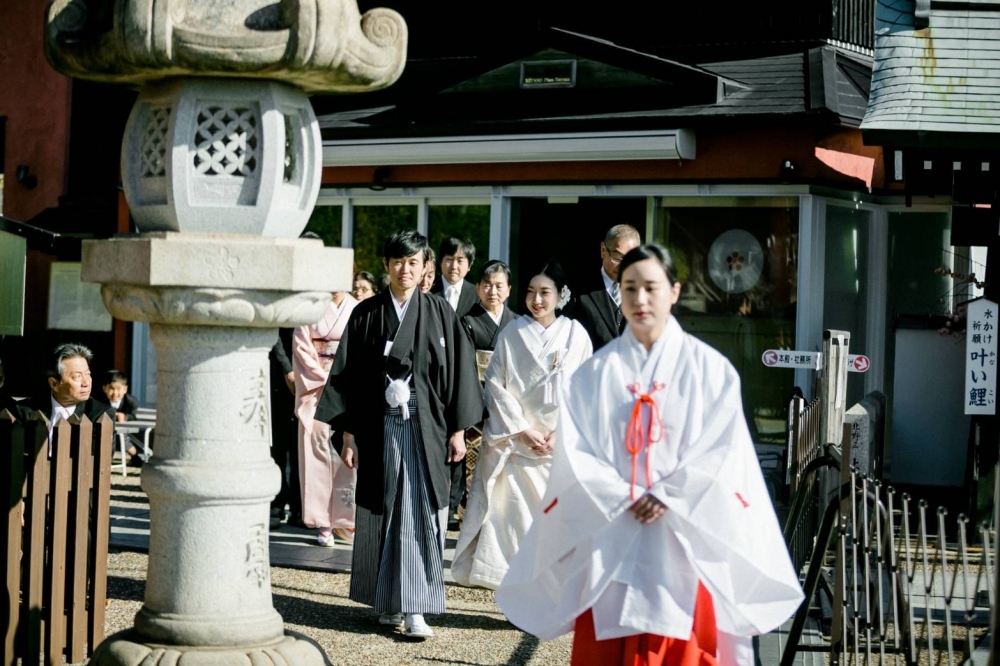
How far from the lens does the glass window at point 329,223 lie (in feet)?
44.2

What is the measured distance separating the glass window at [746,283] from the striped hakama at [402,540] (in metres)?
5.79

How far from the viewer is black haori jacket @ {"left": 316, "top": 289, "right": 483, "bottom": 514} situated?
6.54m

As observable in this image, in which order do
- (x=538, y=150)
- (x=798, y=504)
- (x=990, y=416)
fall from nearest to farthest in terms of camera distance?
1. (x=798, y=504)
2. (x=990, y=416)
3. (x=538, y=150)

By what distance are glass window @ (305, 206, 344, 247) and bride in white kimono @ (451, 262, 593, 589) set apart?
6.82 metres

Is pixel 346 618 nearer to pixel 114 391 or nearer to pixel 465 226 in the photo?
pixel 465 226

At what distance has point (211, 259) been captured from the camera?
4.14m

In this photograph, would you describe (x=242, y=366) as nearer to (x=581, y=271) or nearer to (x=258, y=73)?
(x=258, y=73)

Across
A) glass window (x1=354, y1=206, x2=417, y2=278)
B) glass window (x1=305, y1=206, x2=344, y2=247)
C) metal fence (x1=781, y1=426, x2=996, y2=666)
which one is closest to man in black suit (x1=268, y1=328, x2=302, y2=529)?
glass window (x1=354, y1=206, x2=417, y2=278)

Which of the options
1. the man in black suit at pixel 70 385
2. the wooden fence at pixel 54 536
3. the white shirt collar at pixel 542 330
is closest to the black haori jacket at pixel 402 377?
the white shirt collar at pixel 542 330

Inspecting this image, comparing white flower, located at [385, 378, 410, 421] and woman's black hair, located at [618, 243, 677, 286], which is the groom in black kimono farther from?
Result: woman's black hair, located at [618, 243, 677, 286]

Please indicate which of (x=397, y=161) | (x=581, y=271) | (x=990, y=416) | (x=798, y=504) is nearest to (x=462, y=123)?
(x=397, y=161)

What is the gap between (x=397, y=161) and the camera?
12422 millimetres

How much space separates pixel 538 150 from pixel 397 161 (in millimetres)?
1530

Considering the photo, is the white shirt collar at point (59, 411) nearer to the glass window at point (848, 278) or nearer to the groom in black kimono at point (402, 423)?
the groom in black kimono at point (402, 423)
